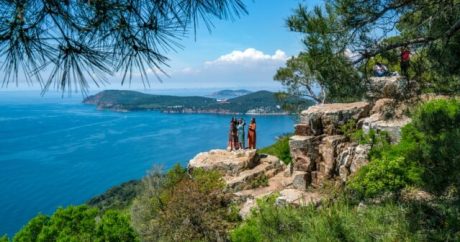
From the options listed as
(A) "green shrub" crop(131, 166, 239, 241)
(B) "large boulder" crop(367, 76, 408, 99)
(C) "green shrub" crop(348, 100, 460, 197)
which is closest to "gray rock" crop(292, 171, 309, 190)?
(C) "green shrub" crop(348, 100, 460, 197)

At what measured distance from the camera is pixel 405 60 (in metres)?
4.49

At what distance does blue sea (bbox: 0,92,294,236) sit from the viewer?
41.8 meters

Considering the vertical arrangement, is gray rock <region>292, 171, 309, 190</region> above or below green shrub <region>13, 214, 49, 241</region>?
above

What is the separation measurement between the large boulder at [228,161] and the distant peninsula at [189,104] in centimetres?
7343

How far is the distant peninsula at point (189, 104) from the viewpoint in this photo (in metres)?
93.6

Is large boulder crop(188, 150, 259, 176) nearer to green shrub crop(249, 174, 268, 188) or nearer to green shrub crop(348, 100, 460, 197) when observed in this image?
green shrub crop(249, 174, 268, 188)

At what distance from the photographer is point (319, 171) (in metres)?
10.0

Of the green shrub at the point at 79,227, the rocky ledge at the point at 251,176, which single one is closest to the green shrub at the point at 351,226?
the rocky ledge at the point at 251,176

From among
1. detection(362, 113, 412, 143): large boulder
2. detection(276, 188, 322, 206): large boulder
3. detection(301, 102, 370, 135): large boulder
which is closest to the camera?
detection(276, 188, 322, 206): large boulder

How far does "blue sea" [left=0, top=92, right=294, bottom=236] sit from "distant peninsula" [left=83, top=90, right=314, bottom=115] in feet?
17.2

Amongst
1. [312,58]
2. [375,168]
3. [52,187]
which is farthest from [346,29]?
[52,187]

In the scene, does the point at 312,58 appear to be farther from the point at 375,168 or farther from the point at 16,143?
the point at 16,143

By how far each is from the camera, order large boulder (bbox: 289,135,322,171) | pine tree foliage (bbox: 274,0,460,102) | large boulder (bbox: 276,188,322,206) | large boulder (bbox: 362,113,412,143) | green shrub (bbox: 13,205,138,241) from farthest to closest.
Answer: large boulder (bbox: 289,135,322,171) → green shrub (bbox: 13,205,138,241) → large boulder (bbox: 362,113,412,143) → large boulder (bbox: 276,188,322,206) → pine tree foliage (bbox: 274,0,460,102)

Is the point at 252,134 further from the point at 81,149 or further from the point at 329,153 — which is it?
the point at 81,149
